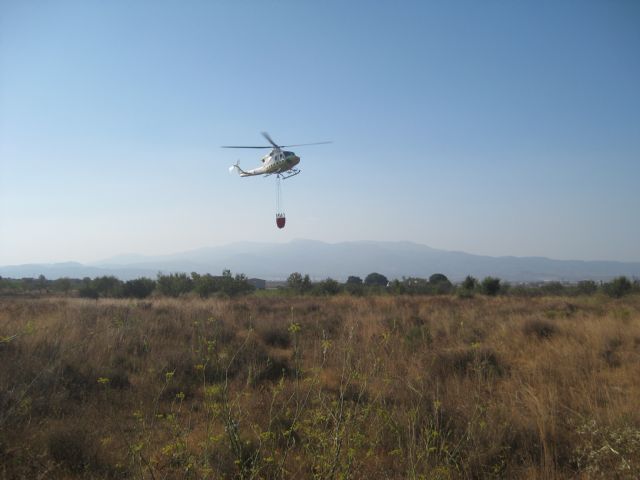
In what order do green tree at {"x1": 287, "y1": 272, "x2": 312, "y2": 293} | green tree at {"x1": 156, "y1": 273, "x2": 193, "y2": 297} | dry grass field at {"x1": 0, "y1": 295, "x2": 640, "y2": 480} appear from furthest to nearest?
green tree at {"x1": 287, "y1": 272, "x2": 312, "y2": 293} < green tree at {"x1": 156, "y1": 273, "x2": 193, "y2": 297} < dry grass field at {"x1": 0, "y1": 295, "x2": 640, "y2": 480}

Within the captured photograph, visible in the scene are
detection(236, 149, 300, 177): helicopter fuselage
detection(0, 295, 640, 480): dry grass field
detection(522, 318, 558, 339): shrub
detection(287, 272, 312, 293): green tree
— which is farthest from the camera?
detection(287, 272, 312, 293): green tree

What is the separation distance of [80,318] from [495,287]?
2915 cm

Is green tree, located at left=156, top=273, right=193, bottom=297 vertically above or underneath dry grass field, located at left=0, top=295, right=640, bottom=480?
above

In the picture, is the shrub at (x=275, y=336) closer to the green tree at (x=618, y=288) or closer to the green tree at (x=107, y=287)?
the green tree at (x=107, y=287)

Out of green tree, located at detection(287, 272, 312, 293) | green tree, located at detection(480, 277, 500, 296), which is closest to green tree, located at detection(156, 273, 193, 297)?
green tree, located at detection(287, 272, 312, 293)

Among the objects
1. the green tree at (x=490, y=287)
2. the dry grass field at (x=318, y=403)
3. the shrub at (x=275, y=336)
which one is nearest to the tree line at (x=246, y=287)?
Answer: the green tree at (x=490, y=287)

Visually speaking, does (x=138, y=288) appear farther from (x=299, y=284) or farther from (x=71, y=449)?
(x=71, y=449)

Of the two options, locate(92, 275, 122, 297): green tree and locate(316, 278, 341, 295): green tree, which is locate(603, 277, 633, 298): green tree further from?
locate(92, 275, 122, 297): green tree

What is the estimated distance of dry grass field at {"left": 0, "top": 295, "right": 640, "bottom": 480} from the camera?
11.5 feet

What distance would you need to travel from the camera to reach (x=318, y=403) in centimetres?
542

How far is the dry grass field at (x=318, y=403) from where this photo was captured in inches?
138

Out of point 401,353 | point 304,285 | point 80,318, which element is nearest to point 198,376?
point 401,353

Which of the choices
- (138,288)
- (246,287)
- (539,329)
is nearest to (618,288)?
(539,329)

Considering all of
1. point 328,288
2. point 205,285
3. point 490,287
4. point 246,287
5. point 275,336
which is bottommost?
point 490,287
